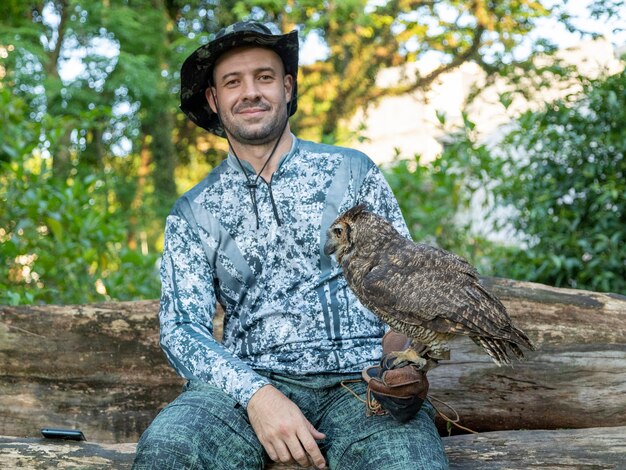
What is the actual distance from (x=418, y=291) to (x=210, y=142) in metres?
13.2

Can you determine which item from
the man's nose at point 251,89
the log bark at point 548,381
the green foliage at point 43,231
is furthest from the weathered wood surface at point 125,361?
the man's nose at point 251,89

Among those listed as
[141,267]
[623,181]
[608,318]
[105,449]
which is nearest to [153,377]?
[105,449]

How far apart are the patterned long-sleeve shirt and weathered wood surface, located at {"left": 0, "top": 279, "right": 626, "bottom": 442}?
0.87 m

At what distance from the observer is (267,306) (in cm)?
286

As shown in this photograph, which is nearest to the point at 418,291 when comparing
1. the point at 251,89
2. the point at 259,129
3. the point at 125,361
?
the point at 259,129

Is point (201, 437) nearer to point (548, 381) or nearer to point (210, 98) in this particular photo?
point (210, 98)

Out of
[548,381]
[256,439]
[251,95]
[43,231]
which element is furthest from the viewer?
[43,231]

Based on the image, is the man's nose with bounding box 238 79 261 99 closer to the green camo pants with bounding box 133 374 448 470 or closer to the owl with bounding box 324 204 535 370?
the owl with bounding box 324 204 535 370

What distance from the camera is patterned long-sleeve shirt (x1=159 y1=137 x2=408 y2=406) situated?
9.15ft

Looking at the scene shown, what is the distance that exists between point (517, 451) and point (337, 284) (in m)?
0.94

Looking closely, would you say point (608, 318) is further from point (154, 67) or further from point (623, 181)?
point (154, 67)

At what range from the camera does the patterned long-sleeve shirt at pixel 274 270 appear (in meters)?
2.79

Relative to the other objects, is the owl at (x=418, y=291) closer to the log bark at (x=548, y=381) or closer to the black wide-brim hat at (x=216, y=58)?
the black wide-brim hat at (x=216, y=58)

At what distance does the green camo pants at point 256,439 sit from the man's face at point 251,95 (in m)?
1.03
